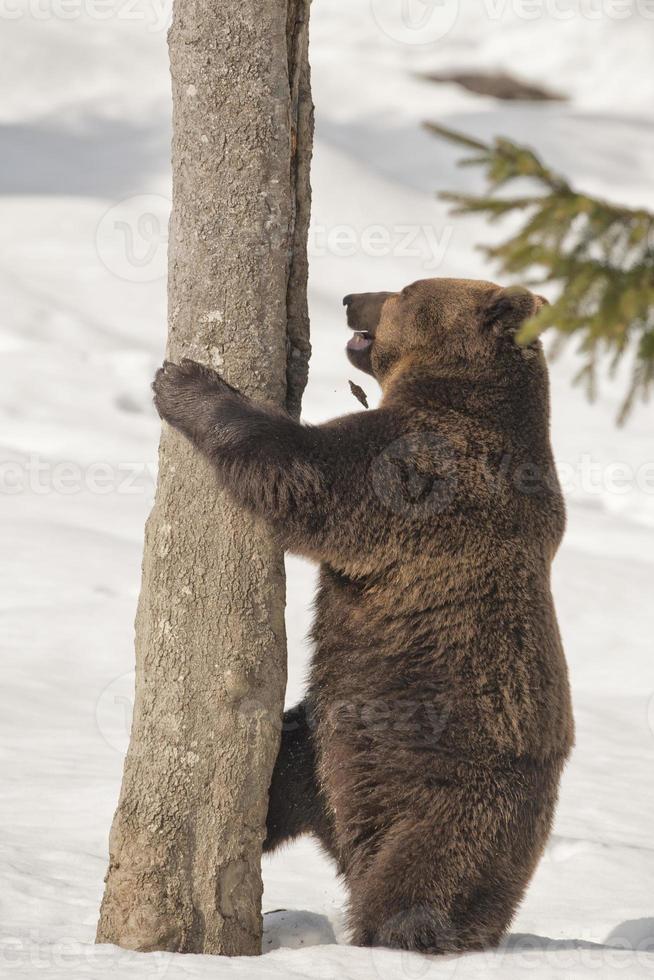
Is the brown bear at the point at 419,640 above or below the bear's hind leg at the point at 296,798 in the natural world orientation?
above

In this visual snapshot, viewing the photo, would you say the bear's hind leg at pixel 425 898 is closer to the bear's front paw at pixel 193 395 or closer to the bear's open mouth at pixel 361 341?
the bear's front paw at pixel 193 395

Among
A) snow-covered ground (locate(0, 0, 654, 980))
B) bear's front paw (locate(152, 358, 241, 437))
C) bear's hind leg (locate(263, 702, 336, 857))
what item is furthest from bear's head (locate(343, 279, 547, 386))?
snow-covered ground (locate(0, 0, 654, 980))

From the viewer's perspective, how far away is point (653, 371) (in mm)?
2279

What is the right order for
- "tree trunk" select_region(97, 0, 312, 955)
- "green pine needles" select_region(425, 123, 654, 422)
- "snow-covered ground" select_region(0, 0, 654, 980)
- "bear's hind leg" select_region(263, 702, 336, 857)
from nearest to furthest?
"green pine needles" select_region(425, 123, 654, 422), "tree trunk" select_region(97, 0, 312, 955), "bear's hind leg" select_region(263, 702, 336, 857), "snow-covered ground" select_region(0, 0, 654, 980)

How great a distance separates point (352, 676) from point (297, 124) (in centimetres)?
193

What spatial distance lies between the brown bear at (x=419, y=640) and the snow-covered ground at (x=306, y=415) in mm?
337

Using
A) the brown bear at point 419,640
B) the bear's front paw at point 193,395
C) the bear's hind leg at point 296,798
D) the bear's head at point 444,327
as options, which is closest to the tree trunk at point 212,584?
the bear's front paw at point 193,395

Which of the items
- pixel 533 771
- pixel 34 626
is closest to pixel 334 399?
pixel 34 626

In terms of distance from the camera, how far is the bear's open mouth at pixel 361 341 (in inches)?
200

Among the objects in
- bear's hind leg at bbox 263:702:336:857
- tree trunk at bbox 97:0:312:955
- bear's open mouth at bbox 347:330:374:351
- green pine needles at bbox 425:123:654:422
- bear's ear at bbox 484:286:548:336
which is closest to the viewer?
green pine needles at bbox 425:123:654:422

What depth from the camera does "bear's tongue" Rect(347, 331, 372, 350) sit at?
509 cm

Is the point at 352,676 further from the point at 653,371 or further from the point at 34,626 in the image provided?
the point at 34,626

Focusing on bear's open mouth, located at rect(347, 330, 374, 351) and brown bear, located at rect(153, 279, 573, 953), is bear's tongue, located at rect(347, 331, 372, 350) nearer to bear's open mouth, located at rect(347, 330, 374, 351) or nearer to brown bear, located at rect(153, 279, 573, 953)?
bear's open mouth, located at rect(347, 330, 374, 351)

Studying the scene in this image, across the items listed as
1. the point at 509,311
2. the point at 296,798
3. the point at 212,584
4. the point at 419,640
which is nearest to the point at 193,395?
the point at 212,584
